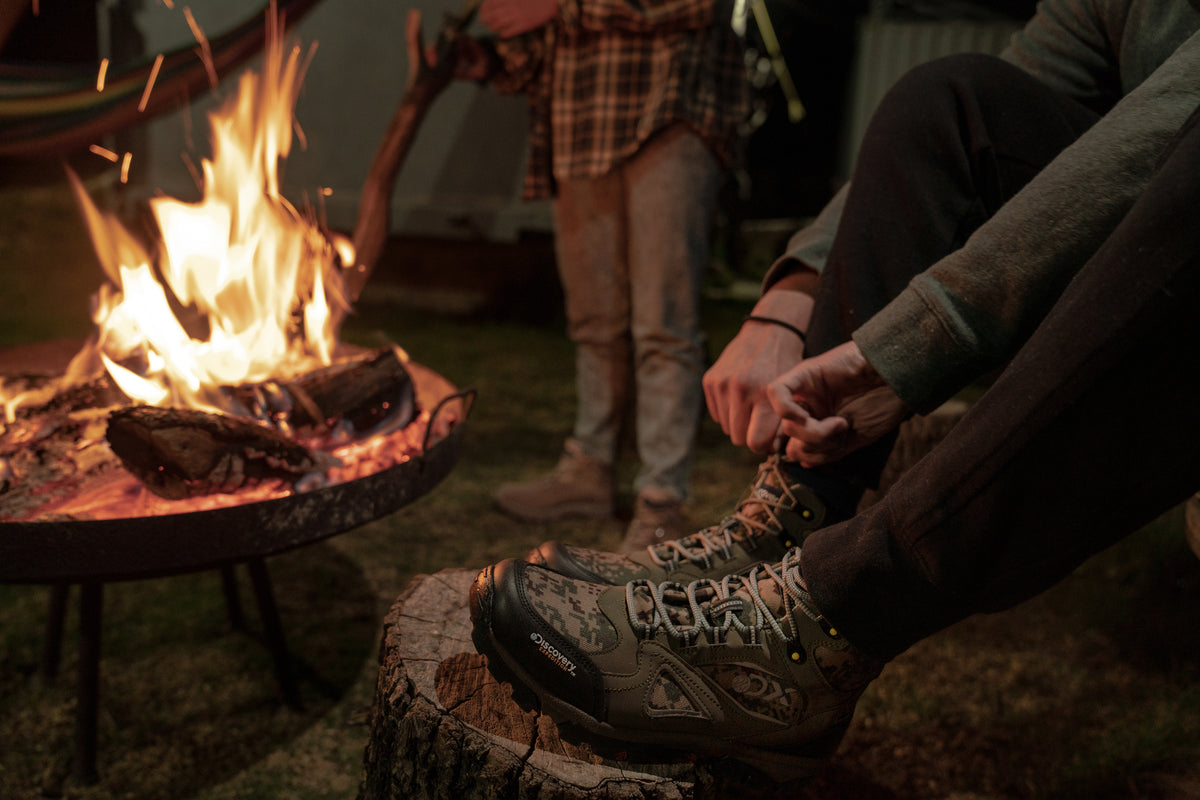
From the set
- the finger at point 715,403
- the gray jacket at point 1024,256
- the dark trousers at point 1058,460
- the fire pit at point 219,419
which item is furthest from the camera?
the finger at point 715,403

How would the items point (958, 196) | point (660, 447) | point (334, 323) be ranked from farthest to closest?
point (660, 447), point (334, 323), point (958, 196)

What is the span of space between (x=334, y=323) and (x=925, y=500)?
4.52ft

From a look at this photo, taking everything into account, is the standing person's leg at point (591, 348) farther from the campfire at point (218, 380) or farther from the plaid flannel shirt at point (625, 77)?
the campfire at point (218, 380)

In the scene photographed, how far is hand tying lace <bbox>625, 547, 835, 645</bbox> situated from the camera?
0.94 metres

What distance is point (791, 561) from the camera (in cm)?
98

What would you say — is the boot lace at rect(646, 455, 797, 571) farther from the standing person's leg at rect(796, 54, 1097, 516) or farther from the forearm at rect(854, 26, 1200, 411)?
the forearm at rect(854, 26, 1200, 411)

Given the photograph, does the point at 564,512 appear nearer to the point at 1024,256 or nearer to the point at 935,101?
the point at 935,101

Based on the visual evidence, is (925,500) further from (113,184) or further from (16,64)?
(113,184)

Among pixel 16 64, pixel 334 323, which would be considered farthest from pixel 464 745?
pixel 16 64

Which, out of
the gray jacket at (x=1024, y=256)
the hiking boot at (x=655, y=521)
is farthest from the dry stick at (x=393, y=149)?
the gray jacket at (x=1024, y=256)

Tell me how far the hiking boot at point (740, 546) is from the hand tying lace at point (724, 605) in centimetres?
A: 8

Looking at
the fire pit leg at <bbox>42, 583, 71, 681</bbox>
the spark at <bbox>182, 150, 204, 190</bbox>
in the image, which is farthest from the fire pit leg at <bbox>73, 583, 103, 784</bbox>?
the spark at <bbox>182, 150, 204, 190</bbox>

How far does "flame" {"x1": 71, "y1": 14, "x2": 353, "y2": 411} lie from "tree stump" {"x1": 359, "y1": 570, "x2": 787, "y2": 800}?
0.65m

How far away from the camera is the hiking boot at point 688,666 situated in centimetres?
90
